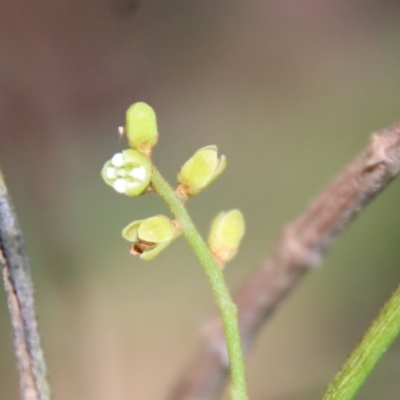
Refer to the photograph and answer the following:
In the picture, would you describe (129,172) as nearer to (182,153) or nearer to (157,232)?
(157,232)

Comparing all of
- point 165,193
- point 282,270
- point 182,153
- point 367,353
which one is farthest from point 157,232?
point 182,153

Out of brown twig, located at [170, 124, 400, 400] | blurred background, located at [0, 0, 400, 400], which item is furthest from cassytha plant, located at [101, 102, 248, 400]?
blurred background, located at [0, 0, 400, 400]

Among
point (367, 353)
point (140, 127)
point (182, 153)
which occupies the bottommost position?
point (367, 353)

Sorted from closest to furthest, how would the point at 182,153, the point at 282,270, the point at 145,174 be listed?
the point at 145,174
the point at 282,270
the point at 182,153

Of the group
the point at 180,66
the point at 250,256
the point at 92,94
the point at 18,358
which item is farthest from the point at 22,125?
the point at 18,358

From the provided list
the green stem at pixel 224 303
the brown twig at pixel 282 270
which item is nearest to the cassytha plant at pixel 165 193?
the green stem at pixel 224 303

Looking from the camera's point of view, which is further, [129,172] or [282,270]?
[282,270]
